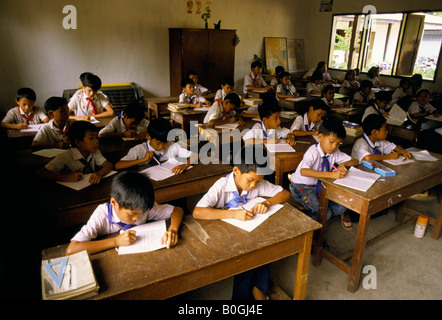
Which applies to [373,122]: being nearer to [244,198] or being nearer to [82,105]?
[244,198]

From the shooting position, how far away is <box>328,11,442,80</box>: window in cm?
673

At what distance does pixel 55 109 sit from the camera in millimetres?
2854

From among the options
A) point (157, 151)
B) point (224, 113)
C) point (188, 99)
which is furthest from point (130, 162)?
point (188, 99)

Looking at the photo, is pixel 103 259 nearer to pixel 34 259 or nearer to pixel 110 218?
pixel 110 218

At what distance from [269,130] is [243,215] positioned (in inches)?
71.1

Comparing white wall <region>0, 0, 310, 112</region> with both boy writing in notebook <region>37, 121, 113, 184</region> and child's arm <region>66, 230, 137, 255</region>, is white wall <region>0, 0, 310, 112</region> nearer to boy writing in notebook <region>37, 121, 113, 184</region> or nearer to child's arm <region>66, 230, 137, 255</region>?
boy writing in notebook <region>37, 121, 113, 184</region>

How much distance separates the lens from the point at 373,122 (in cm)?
263

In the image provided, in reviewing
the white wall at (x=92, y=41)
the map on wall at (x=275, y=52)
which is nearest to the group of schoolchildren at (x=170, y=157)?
the white wall at (x=92, y=41)

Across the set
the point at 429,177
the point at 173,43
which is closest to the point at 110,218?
the point at 429,177

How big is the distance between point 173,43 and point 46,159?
4548 millimetres

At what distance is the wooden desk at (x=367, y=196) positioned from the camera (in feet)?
6.52

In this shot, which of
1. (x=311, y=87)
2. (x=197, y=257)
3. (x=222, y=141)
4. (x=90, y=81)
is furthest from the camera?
(x=311, y=87)

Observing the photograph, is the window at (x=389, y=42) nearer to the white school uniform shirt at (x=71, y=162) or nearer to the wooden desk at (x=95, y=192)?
the wooden desk at (x=95, y=192)

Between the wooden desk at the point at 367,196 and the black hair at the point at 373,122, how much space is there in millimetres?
377
